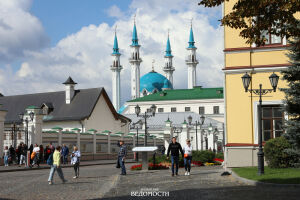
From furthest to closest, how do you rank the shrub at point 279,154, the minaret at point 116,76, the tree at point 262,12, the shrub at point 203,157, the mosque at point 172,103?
the minaret at point 116,76
the mosque at point 172,103
the shrub at point 203,157
the shrub at point 279,154
the tree at point 262,12

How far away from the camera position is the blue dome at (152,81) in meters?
120

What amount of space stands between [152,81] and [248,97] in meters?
98.3

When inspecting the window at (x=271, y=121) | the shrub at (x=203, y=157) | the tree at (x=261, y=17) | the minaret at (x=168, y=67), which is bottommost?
the shrub at (x=203, y=157)

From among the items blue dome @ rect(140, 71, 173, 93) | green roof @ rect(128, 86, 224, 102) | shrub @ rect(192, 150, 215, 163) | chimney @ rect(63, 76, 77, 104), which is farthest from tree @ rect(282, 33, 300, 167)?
blue dome @ rect(140, 71, 173, 93)

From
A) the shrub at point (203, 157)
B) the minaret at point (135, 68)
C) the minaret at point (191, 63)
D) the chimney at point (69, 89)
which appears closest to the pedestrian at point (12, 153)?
the shrub at point (203, 157)

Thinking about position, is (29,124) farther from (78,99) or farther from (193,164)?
(78,99)

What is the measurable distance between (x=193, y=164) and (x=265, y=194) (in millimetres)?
18026

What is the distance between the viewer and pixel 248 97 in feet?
75.7

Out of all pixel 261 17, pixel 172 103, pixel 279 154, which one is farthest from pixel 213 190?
pixel 172 103

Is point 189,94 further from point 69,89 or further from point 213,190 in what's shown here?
point 213,190

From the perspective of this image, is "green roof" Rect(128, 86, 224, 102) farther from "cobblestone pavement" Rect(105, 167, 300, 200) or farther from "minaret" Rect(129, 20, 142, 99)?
"cobblestone pavement" Rect(105, 167, 300, 200)

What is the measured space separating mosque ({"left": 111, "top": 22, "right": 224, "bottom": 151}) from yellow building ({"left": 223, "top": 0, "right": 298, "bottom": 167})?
35.9 m

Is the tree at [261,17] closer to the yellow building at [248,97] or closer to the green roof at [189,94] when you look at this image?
the yellow building at [248,97]

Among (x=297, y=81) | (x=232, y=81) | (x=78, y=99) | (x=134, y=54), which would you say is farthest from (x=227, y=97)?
(x=134, y=54)
